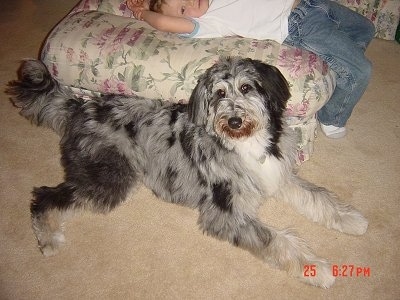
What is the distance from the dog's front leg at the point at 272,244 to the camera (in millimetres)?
2510

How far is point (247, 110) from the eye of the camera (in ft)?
7.75

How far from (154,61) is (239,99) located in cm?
84

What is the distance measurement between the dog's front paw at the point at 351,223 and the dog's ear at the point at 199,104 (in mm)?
1380

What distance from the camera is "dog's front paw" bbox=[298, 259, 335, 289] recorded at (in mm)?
2498

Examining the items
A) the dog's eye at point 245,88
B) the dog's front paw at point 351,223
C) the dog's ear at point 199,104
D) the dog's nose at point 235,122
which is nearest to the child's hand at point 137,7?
the dog's ear at point 199,104

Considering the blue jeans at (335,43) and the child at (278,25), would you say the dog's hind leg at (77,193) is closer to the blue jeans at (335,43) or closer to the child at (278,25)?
the child at (278,25)

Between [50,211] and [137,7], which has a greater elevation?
[137,7]

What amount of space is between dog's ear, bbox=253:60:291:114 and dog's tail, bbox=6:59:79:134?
1641mm

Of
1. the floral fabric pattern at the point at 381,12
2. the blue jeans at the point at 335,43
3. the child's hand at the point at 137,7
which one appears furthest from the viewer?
the floral fabric pattern at the point at 381,12

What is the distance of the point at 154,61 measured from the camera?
2803 mm

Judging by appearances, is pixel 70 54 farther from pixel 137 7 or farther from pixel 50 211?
pixel 50 211

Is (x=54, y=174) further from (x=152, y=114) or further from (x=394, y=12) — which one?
(x=394, y=12)

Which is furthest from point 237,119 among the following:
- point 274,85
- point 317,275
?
point 317,275
